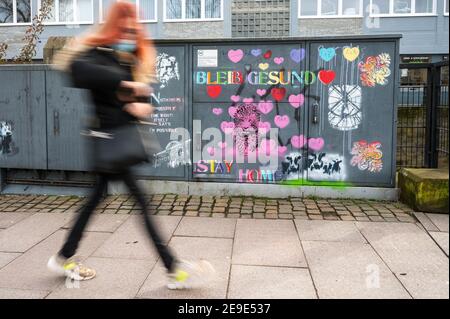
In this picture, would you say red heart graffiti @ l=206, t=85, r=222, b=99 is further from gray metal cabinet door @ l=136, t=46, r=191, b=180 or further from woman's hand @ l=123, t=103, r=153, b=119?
woman's hand @ l=123, t=103, r=153, b=119

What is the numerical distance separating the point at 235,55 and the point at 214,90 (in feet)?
1.79

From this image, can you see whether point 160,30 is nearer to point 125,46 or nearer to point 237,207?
point 237,207

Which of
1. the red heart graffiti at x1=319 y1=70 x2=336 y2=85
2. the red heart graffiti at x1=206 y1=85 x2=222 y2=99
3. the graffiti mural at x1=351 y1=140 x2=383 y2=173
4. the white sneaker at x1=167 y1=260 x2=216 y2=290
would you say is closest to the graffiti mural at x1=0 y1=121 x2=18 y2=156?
the red heart graffiti at x1=206 y1=85 x2=222 y2=99

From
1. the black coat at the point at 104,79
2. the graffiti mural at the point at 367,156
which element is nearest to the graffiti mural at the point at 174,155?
the graffiti mural at the point at 367,156

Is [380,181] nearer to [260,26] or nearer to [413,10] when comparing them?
[260,26]

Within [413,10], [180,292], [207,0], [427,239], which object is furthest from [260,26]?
[180,292]

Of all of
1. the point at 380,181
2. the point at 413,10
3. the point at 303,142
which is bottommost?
the point at 380,181

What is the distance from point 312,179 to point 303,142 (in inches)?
20.2

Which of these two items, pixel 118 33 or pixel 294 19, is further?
pixel 294 19

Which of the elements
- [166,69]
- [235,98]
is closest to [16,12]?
[166,69]

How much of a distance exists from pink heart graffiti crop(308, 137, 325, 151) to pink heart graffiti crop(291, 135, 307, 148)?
8 cm

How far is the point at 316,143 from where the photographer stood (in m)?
6.18

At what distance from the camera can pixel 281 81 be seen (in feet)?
20.2

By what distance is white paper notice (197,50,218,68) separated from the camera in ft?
20.6
